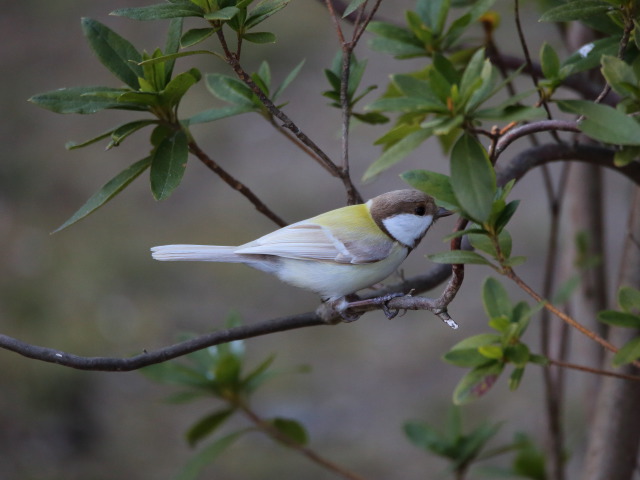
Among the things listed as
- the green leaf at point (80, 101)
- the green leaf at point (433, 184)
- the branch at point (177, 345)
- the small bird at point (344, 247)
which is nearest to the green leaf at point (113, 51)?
the green leaf at point (80, 101)

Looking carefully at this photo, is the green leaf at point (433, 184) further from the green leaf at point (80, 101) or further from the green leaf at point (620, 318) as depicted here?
the green leaf at point (80, 101)

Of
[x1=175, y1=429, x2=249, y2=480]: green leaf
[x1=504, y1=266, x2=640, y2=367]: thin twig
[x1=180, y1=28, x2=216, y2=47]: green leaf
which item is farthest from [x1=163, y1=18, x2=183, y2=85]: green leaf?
[x1=175, y1=429, x2=249, y2=480]: green leaf

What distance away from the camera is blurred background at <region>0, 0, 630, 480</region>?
12.8ft

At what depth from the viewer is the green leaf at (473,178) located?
3.79ft

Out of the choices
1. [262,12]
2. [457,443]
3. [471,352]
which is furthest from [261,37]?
[457,443]

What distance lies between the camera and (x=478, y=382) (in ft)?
4.84

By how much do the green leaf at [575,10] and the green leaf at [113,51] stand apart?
2.76ft

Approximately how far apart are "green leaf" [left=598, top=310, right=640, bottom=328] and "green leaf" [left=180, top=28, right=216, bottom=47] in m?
0.92

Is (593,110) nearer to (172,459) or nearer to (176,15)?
(176,15)

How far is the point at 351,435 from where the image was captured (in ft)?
12.9

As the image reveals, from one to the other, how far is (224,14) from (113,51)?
1.40 feet

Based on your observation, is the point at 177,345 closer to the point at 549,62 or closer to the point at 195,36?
the point at 195,36

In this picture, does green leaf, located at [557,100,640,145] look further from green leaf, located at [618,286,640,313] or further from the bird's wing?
the bird's wing

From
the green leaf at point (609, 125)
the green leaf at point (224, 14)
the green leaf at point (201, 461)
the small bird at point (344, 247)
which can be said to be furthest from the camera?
the green leaf at point (201, 461)
